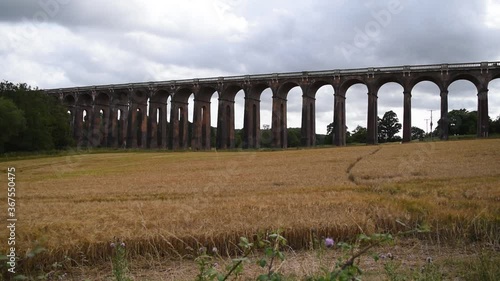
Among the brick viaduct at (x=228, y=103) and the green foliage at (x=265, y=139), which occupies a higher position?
the brick viaduct at (x=228, y=103)

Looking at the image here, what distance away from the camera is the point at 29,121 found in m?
63.9

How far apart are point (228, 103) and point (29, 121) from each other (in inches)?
1173

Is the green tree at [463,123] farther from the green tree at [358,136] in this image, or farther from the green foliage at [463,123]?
the green tree at [358,136]

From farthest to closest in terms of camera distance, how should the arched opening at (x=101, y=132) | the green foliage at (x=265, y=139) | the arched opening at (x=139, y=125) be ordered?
the arched opening at (x=101, y=132)
the arched opening at (x=139, y=125)
the green foliage at (x=265, y=139)

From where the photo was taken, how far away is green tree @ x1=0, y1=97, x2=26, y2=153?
2151 inches

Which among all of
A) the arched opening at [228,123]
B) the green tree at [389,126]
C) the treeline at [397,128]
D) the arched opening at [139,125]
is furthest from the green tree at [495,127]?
the arched opening at [139,125]

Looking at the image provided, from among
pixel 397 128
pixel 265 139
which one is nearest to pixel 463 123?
pixel 397 128

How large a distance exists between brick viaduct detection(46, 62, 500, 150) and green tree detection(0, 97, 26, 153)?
2464 cm

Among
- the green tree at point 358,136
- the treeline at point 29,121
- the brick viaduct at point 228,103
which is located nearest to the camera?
the treeline at point 29,121

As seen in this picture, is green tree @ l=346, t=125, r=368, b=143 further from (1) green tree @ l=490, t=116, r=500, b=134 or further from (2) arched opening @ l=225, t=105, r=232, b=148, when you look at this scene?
(2) arched opening @ l=225, t=105, r=232, b=148

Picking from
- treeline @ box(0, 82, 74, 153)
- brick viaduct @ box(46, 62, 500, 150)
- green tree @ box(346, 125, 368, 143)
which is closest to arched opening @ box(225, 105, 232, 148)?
brick viaduct @ box(46, 62, 500, 150)

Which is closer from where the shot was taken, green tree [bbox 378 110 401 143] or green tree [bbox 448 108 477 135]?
green tree [bbox 448 108 477 135]

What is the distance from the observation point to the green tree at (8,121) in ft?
179

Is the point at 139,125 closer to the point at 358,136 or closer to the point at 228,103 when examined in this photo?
the point at 228,103
